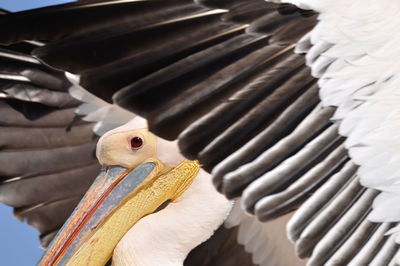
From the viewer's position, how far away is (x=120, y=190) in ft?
5.46

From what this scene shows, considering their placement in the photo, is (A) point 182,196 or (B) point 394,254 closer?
(B) point 394,254

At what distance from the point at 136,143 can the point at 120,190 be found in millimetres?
126

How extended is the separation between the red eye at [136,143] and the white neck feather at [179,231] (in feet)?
0.56

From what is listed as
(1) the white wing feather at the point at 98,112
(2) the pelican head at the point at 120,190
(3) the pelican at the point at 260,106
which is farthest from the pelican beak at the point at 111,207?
(3) the pelican at the point at 260,106

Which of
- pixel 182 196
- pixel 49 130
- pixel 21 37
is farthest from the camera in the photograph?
pixel 49 130

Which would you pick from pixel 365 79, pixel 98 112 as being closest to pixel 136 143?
pixel 98 112

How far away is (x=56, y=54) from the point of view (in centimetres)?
112

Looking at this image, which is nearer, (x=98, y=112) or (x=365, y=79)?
(x=365, y=79)

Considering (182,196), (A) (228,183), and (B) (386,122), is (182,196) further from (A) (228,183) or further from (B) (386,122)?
(B) (386,122)

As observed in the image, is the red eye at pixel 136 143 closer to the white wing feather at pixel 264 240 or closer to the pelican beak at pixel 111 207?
the pelican beak at pixel 111 207

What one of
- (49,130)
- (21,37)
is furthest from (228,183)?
(49,130)

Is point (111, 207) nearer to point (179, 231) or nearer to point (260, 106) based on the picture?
point (179, 231)

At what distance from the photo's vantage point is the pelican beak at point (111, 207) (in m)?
1.60

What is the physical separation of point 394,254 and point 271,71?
395mm
